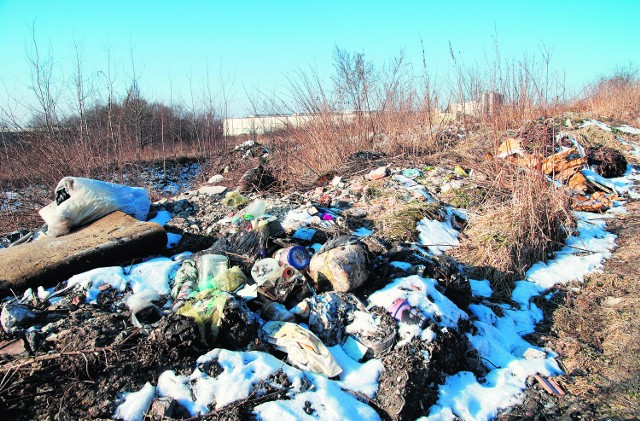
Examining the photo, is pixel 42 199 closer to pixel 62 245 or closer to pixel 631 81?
pixel 62 245

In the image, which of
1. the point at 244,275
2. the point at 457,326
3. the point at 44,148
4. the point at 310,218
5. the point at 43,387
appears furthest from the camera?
the point at 44,148

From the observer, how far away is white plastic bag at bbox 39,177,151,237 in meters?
3.76

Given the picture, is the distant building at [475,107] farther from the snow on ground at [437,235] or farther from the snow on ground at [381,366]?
the snow on ground at [381,366]

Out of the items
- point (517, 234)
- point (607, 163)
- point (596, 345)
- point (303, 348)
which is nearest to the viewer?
point (303, 348)

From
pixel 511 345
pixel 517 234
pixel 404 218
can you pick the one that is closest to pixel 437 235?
pixel 404 218

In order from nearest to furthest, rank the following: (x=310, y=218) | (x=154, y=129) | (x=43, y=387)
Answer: (x=43, y=387) < (x=310, y=218) < (x=154, y=129)

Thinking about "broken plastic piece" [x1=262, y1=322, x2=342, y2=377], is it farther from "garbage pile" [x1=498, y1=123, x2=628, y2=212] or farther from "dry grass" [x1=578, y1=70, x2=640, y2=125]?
"dry grass" [x1=578, y1=70, x2=640, y2=125]

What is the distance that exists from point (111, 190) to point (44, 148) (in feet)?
9.07

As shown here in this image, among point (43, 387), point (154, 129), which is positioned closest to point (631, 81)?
point (43, 387)

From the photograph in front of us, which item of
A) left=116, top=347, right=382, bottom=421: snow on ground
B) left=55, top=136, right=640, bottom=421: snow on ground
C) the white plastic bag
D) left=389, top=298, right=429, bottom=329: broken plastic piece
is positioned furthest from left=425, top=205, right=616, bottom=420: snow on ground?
the white plastic bag

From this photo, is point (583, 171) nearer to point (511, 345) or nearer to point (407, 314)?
point (511, 345)

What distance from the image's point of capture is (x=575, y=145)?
18.4 ft

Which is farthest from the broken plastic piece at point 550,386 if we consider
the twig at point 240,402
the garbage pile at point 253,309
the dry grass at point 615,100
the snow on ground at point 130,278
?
the dry grass at point 615,100

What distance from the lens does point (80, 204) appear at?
3.84m
